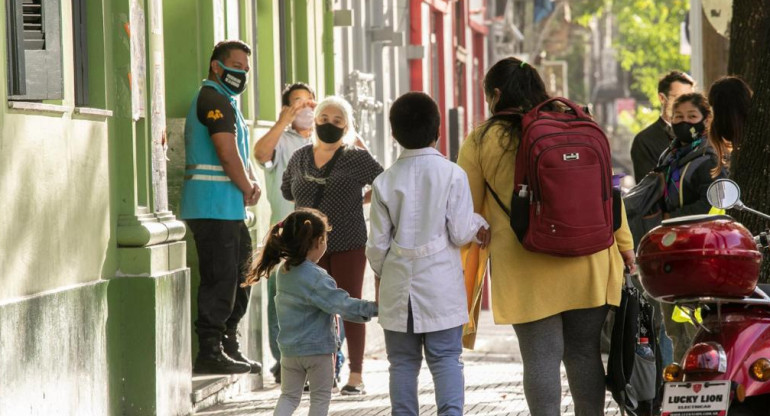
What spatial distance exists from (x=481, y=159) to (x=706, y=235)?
124 centimetres

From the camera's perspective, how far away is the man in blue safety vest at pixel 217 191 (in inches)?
396

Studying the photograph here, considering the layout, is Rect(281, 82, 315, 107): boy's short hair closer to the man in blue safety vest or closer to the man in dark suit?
the man in blue safety vest

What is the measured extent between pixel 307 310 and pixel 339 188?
2.98 m

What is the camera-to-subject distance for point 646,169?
10.9 metres

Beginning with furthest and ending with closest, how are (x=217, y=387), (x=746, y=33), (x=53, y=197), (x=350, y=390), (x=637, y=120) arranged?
1. (x=637, y=120)
2. (x=746, y=33)
3. (x=350, y=390)
4. (x=217, y=387)
5. (x=53, y=197)

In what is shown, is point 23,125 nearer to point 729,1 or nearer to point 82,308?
point 82,308

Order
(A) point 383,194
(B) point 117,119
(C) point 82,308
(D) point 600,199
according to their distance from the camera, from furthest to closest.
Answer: (B) point 117,119
(C) point 82,308
(A) point 383,194
(D) point 600,199

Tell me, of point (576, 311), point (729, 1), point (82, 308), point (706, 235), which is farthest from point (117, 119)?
point (729, 1)

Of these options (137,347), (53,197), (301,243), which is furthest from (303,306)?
(137,347)

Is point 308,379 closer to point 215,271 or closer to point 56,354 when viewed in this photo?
point 56,354

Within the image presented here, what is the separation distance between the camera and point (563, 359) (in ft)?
23.4

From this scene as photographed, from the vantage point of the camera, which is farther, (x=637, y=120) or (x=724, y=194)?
(x=637, y=120)

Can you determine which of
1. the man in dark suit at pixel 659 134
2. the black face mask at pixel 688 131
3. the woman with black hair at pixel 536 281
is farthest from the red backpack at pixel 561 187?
the man in dark suit at pixel 659 134

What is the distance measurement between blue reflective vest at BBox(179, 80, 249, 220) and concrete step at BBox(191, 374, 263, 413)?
0.99 metres
